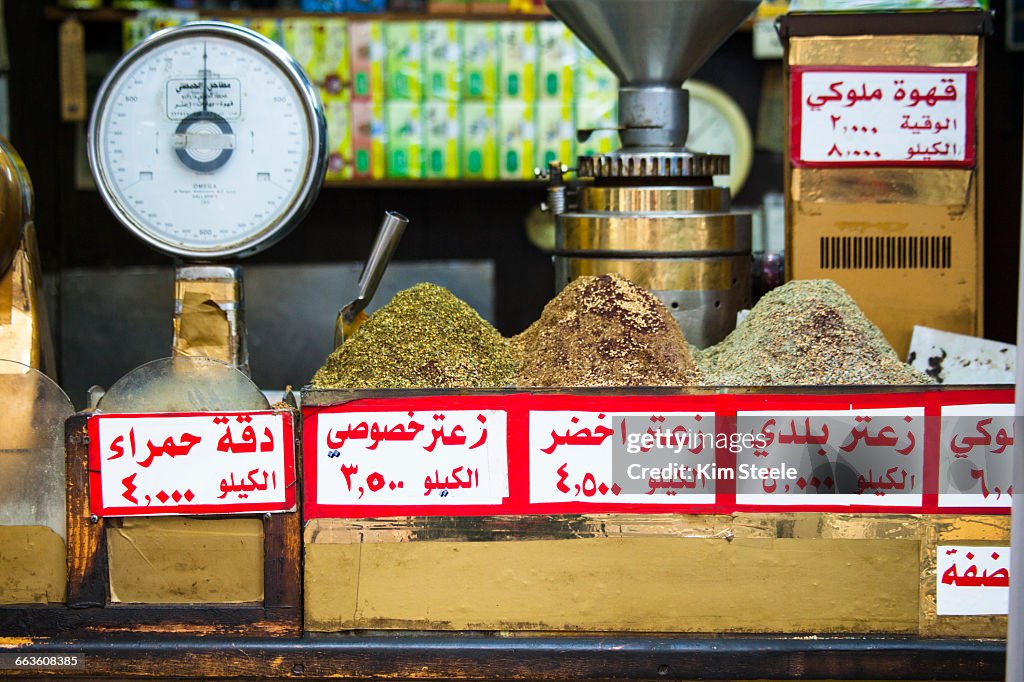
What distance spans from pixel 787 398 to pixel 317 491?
45cm

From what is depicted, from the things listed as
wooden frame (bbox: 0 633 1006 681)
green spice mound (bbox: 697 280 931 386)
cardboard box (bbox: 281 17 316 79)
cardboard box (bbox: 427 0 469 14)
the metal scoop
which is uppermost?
cardboard box (bbox: 427 0 469 14)

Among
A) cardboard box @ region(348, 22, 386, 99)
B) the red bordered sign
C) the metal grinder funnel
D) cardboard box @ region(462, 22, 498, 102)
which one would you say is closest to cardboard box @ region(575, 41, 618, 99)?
cardboard box @ region(462, 22, 498, 102)

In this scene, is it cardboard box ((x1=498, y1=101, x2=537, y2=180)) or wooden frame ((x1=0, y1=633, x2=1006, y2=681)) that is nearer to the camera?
wooden frame ((x1=0, y1=633, x2=1006, y2=681))

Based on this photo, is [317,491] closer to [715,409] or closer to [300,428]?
[300,428]

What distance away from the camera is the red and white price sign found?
41.9 inches

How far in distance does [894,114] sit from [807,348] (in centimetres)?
38

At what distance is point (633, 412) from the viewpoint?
106 centimetres

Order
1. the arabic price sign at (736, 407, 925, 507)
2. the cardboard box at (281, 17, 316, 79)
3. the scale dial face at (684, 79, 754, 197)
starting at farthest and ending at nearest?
1. the scale dial face at (684, 79, 754, 197)
2. the cardboard box at (281, 17, 316, 79)
3. the arabic price sign at (736, 407, 925, 507)

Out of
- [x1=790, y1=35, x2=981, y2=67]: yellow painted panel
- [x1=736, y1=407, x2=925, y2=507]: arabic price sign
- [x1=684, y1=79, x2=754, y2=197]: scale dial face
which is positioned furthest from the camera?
[x1=684, y1=79, x2=754, y2=197]: scale dial face

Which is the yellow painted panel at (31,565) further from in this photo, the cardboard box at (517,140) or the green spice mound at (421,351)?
the cardboard box at (517,140)

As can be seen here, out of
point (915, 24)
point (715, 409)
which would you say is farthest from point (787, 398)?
point (915, 24)

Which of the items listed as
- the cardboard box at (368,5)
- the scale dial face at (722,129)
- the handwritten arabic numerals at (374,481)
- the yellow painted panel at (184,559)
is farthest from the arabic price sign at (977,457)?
the cardboard box at (368,5)

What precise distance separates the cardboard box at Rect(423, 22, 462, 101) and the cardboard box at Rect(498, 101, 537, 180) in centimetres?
14

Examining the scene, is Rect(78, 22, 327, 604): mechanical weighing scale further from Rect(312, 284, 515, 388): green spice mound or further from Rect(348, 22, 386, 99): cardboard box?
Rect(348, 22, 386, 99): cardboard box
